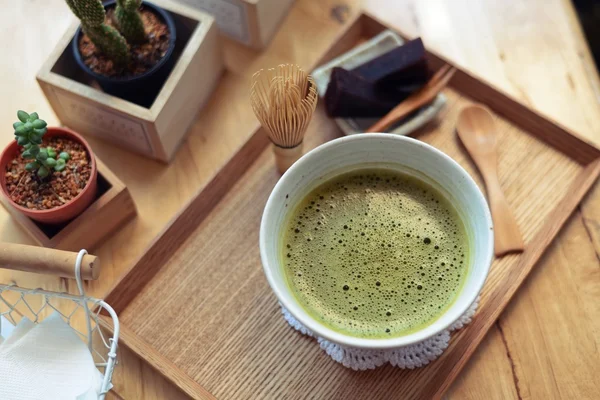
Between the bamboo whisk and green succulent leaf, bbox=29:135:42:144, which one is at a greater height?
green succulent leaf, bbox=29:135:42:144

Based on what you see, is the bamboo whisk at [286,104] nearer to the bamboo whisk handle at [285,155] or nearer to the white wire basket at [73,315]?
the bamboo whisk handle at [285,155]

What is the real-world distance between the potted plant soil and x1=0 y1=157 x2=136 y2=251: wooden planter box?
0.01m

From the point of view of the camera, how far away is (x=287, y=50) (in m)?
1.05

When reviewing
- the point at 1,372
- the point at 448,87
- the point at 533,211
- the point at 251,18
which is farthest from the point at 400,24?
the point at 1,372

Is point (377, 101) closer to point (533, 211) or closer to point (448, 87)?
point (448, 87)

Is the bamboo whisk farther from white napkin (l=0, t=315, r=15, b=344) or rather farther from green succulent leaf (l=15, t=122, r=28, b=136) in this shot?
white napkin (l=0, t=315, r=15, b=344)

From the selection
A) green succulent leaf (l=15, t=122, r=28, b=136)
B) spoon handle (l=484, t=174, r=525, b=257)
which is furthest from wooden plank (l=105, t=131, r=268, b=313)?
spoon handle (l=484, t=174, r=525, b=257)

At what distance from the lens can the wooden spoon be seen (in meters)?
0.87

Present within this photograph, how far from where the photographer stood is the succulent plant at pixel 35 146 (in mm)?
776

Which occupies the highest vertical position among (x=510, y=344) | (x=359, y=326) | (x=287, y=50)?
(x=287, y=50)

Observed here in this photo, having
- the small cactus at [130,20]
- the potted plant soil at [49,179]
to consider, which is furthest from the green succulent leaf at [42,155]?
the small cactus at [130,20]

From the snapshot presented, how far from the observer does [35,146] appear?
0.79 meters

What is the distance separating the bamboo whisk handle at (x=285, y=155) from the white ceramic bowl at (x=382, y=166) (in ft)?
0.26

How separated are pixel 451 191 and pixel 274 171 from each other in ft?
0.89
